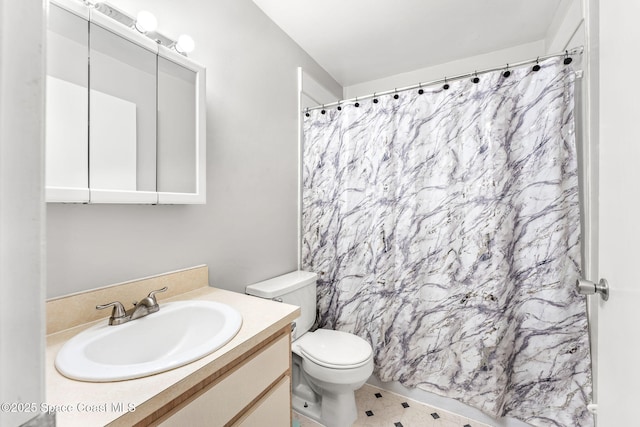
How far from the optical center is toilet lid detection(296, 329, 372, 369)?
151cm

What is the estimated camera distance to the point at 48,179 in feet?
2.80

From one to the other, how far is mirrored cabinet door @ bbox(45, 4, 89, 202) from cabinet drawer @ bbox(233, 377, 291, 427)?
0.87 m

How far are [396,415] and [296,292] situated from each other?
96 centimetres

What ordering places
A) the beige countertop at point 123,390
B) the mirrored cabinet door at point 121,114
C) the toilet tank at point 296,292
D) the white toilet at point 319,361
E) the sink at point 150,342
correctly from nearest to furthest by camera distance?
1. the beige countertop at point 123,390
2. the sink at point 150,342
3. the mirrored cabinet door at point 121,114
4. the white toilet at point 319,361
5. the toilet tank at point 296,292

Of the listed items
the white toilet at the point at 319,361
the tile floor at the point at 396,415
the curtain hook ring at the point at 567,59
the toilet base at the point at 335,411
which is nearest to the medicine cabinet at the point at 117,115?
the white toilet at the point at 319,361

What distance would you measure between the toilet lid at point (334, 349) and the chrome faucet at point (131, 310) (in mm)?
901

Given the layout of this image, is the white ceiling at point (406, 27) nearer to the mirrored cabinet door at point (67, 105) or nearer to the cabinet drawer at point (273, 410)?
the mirrored cabinet door at point (67, 105)

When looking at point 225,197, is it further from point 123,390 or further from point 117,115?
point 123,390

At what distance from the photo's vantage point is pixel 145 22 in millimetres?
1061

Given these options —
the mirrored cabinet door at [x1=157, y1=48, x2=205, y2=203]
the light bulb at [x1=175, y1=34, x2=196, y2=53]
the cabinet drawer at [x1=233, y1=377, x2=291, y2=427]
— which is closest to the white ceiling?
the light bulb at [x1=175, y1=34, x2=196, y2=53]

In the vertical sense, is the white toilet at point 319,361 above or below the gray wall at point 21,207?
below

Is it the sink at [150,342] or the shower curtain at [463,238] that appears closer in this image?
the sink at [150,342]

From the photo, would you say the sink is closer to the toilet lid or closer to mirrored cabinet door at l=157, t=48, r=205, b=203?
mirrored cabinet door at l=157, t=48, r=205, b=203

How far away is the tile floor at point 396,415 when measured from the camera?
5.47 ft
